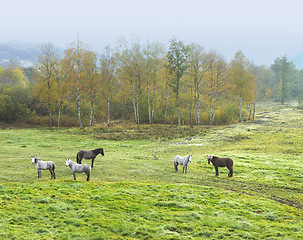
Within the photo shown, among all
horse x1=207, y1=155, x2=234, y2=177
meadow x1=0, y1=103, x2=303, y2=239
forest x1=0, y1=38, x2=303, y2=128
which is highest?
forest x1=0, y1=38, x2=303, y2=128

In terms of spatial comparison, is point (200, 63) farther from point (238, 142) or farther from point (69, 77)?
point (69, 77)

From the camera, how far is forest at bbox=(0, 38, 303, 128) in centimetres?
5622

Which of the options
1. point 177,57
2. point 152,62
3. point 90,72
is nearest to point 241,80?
point 177,57

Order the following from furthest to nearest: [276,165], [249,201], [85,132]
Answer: [85,132] < [276,165] < [249,201]

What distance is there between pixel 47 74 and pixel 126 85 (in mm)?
19425

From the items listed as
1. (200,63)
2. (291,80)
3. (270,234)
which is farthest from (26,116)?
(291,80)

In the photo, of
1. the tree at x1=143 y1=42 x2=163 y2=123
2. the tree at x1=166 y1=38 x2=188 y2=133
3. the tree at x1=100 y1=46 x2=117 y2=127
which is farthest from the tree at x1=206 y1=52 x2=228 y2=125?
the tree at x1=100 y1=46 x2=117 y2=127

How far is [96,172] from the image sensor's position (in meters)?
20.8

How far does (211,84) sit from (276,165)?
4090cm

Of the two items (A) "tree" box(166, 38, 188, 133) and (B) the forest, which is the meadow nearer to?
(A) "tree" box(166, 38, 188, 133)

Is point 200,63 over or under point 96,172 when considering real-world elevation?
over

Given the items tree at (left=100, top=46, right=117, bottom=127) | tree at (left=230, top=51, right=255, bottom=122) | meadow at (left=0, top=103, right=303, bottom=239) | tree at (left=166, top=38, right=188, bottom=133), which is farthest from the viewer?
tree at (left=230, top=51, right=255, bottom=122)

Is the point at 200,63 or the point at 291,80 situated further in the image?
the point at 291,80

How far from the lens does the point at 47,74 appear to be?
186 feet
